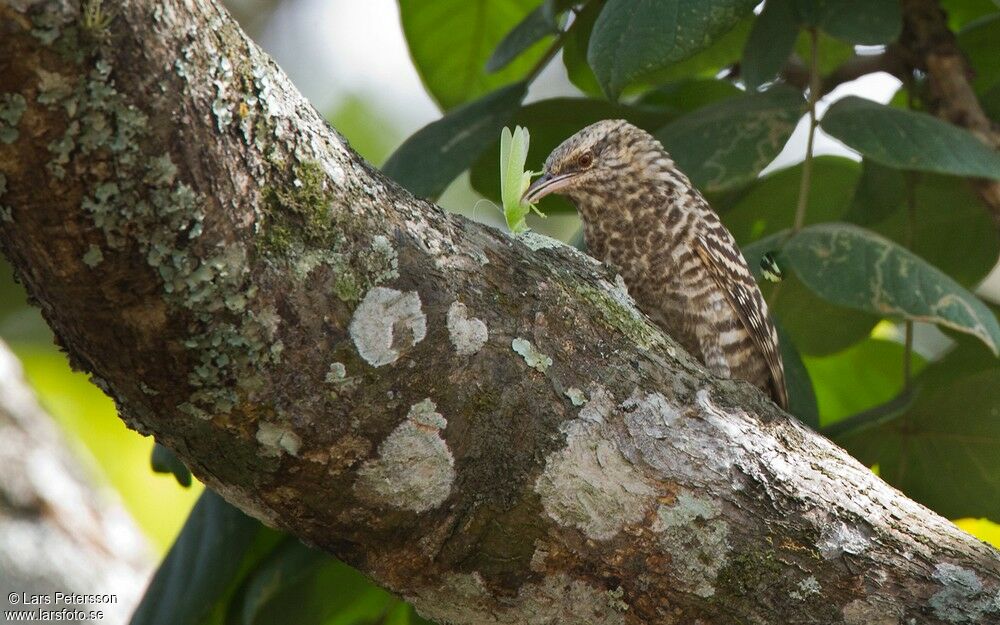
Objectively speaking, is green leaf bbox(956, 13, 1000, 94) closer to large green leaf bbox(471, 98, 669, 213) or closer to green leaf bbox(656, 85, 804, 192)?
green leaf bbox(656, 85, 804, 192)

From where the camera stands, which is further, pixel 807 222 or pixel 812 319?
pixel 807 222

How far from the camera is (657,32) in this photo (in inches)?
110

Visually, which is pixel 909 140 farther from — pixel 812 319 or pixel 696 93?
pixel 696 93

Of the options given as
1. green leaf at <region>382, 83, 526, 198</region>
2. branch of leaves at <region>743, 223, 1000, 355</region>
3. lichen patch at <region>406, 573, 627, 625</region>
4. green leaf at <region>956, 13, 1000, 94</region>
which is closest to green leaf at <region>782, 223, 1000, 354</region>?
branch of leaves at <region>743, 223, 1000, 355</region>

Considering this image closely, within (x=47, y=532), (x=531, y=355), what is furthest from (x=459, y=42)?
(x=47, y=532)

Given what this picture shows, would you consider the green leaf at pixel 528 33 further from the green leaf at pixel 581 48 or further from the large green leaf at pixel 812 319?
the large green leaf at pixel 812 319

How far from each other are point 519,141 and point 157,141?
1471 mm

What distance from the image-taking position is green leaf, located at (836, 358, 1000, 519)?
3289mm

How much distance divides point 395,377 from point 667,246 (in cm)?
187

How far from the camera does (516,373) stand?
6.88ft

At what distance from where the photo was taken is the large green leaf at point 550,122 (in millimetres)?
3742

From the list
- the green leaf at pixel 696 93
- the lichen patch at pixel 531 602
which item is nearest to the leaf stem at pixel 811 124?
the green leaf at pixel 696 93

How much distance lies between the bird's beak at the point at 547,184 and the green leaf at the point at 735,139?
0.47 metres

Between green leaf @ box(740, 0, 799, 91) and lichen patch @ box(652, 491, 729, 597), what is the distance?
5.32 feet
